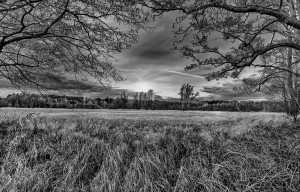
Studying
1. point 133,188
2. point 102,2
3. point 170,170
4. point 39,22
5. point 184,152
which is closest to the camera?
point 133,188

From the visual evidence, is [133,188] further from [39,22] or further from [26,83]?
[26,83]

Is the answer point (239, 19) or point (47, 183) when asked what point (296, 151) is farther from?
point (239, 19)

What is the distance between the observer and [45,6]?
5.82 meters

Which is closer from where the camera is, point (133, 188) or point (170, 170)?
point (133, 188)

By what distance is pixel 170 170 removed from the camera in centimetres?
359

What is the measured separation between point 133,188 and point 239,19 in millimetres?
7959

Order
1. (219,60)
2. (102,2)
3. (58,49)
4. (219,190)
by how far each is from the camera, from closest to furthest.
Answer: (219,190) < (102,2) < (58,49) < (219,60)

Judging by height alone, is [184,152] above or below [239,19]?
below

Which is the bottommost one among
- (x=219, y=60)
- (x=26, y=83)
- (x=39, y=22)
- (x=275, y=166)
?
(x=275, y=166)

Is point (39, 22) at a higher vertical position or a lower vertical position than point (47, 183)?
higher

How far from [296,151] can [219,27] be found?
16.7 feet

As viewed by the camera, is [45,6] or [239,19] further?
[239,19]

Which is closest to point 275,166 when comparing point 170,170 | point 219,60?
point 170,170

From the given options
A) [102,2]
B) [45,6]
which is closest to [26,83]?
[45,6]
